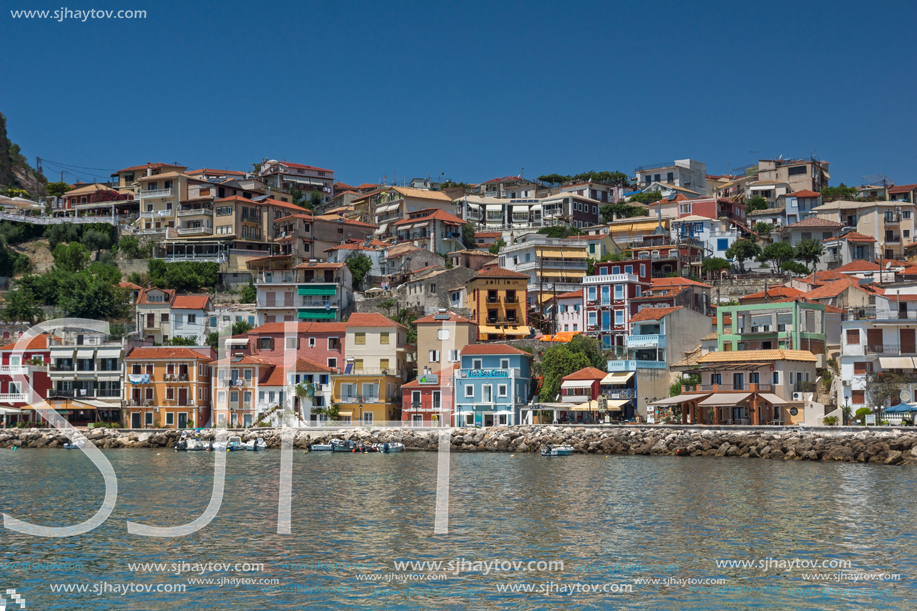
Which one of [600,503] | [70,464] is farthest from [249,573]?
[70,464]

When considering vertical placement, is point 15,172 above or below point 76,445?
above

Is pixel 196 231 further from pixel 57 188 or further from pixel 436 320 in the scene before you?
pixel 436 320

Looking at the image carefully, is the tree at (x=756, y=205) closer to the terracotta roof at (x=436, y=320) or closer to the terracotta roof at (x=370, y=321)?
the terracotta roof at (x=436, y=320)

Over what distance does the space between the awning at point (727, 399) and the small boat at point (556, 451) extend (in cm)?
883

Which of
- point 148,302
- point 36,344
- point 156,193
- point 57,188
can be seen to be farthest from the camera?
point 57,188

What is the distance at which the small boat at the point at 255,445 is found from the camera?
2447 inches

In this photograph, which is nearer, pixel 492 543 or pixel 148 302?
pixel 492 543

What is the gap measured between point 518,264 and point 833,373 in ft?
113

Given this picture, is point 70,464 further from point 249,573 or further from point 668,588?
point 668,588

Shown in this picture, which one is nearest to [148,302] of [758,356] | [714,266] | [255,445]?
[255,445]

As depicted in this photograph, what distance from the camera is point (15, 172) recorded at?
127750mm

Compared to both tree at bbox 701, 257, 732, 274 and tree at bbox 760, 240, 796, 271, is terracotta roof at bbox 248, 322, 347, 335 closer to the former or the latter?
tree at bbox 701, 257, 732, 274

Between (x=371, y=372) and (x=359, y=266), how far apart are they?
67.1 feet

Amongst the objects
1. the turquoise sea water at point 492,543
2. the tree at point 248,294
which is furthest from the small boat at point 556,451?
the tree at point 248,294
